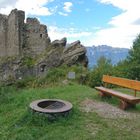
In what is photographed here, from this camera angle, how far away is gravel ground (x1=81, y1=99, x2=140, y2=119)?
28.2ft

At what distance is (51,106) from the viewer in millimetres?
9133

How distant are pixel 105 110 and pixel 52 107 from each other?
1474mm

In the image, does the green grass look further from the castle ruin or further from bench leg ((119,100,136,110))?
the castle ruin

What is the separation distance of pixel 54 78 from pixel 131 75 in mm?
4808

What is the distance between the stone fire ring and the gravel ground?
670 millimetres

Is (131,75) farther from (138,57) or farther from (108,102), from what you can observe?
(138,57)

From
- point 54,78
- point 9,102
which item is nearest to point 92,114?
point 9,102

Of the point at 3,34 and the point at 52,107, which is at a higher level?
the point at 3,34

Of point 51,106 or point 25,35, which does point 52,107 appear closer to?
point 51,106

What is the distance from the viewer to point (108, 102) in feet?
34.2

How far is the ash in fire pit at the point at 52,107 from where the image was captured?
796 cm

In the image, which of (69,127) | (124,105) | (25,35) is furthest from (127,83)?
(25,35)

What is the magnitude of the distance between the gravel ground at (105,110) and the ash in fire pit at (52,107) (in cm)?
72

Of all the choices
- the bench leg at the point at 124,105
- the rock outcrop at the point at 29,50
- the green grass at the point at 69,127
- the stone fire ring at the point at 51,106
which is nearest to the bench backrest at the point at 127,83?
the bench leg at the point at 124,105
